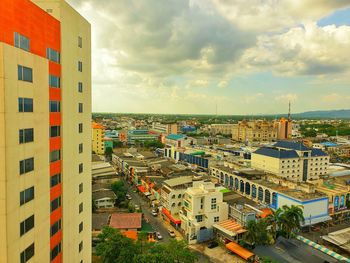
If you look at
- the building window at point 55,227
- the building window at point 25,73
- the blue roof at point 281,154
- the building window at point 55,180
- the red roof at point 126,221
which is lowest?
the red roof at point 126,221

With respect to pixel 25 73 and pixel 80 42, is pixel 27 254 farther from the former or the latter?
pixel 80 42

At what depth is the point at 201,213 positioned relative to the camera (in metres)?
43.9

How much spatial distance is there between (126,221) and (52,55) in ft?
111

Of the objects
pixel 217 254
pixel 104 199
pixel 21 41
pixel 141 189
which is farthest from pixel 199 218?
pixel 21 41

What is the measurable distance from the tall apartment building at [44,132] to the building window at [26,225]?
51mm

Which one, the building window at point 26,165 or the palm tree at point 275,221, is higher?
the building window at point 26,165

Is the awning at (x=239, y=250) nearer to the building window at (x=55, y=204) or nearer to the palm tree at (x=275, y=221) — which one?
the palm tree at (x=275, y=221)

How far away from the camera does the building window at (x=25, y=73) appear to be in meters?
14.0

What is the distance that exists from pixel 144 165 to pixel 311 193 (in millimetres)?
44655

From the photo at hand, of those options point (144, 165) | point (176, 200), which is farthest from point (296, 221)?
point (144, 165)

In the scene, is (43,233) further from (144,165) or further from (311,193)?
(144,165)

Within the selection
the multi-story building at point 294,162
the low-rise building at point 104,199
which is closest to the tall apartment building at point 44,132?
the low-rise building at point 104,199

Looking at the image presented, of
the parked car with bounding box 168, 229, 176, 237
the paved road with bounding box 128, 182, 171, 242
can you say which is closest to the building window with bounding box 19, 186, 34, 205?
the paved road with bounding box 128, 182, 171, 242

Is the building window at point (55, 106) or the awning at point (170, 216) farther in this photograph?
the awning at point (170, 216)
